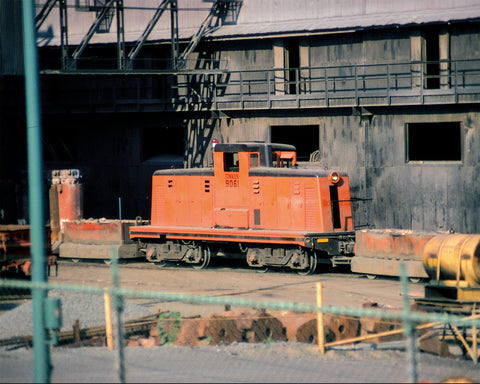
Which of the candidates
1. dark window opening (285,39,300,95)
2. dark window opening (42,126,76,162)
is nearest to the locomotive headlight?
dark window opening (285,39,300,95)

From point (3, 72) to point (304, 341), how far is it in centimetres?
2111

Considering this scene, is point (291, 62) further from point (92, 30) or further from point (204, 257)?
point (204, 257)

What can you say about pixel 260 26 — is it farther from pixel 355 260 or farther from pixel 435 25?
pixel 355 260

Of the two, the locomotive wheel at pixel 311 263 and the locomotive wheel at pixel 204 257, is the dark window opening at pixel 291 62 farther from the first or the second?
the locomotive wheel at pixel 311 263

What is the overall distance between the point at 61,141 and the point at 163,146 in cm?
467

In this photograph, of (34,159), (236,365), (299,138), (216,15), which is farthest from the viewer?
(216,15)

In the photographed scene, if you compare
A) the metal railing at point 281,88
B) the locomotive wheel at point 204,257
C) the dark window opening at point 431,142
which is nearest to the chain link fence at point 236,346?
the locomotive wheel at point 204,257

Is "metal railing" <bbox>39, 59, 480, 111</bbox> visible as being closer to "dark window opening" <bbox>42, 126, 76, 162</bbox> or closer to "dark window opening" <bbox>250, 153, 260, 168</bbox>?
"dark window opening" <bbox>42, 126, 76, 162</bbox>

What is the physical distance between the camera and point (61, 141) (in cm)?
3622

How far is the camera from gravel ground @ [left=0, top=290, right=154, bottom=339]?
49.9ft

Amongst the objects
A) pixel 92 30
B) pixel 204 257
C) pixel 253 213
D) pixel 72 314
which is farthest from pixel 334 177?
pixel 92 30

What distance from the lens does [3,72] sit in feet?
104

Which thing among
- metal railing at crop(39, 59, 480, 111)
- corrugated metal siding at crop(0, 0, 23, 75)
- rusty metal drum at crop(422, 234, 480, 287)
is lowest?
rusty metal drum at crop(422, 234, 480, 287)

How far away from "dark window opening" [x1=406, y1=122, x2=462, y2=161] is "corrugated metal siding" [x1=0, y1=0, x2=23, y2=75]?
15105mm
